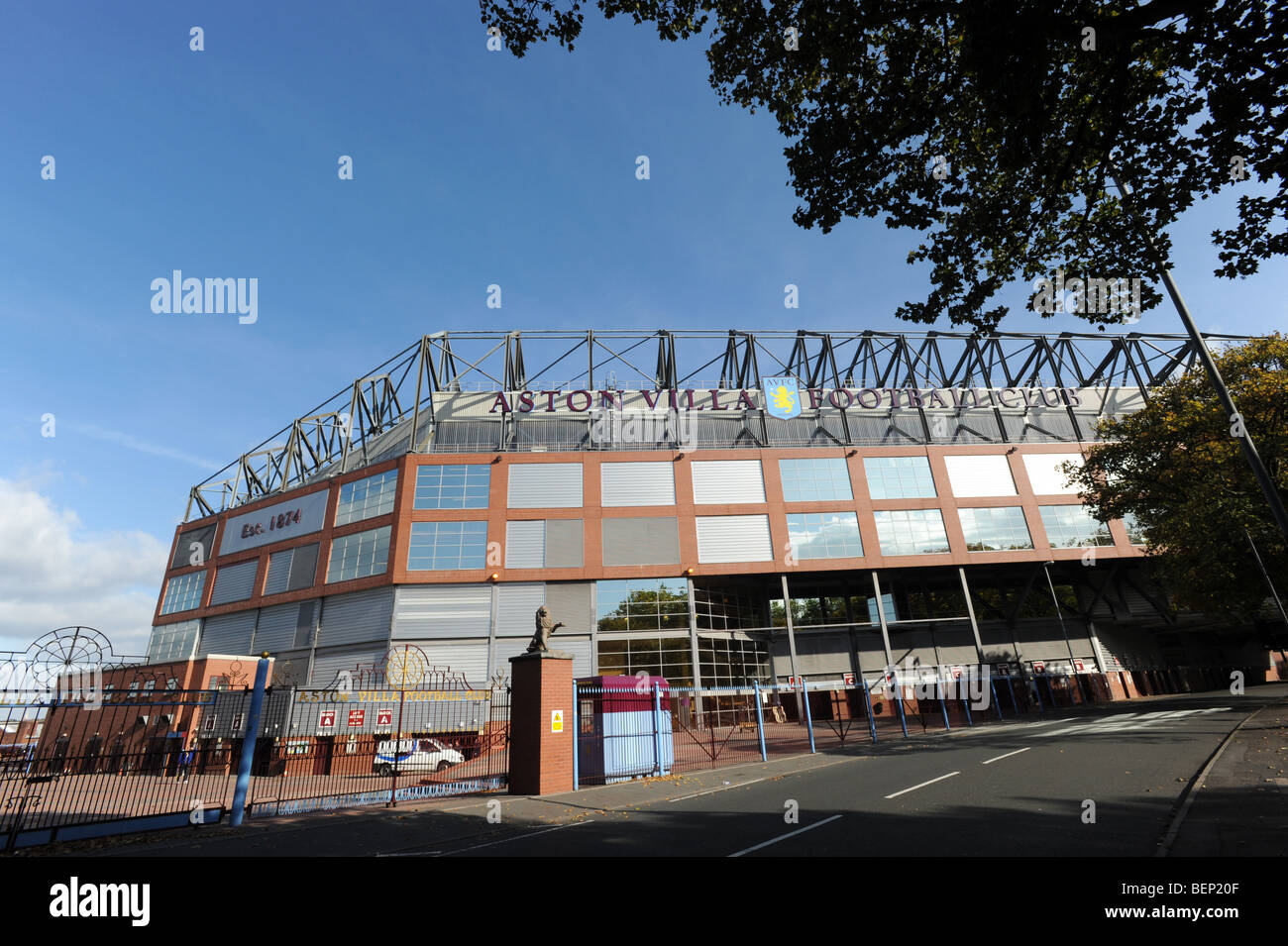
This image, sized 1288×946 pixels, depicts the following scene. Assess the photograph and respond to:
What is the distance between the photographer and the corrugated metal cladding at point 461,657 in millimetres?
34219

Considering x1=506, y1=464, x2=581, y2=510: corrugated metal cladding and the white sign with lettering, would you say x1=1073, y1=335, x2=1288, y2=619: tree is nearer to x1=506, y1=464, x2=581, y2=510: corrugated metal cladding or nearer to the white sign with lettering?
x1=506, y1=464, x2=581, y2=510: corrugated metal cladding

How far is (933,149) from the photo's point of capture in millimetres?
10695

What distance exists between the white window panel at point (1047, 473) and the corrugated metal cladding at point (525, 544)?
1351 inches

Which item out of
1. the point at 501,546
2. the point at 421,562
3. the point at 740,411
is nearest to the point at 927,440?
the point at 740,411

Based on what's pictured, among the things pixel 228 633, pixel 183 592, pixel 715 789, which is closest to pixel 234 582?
pixel 228 633

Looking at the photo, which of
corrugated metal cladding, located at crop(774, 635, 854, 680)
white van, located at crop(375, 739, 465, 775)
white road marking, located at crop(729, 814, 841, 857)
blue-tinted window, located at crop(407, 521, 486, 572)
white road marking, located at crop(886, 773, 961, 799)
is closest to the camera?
white road marking, located at crop(729, 814, 841, 857)

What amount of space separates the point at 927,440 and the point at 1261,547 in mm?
21804

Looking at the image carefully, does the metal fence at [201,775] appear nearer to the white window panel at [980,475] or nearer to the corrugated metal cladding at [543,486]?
the corrugated metal cladding at [543,486]

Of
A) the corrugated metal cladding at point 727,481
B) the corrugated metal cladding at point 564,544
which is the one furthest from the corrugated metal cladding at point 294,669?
the corrugated metal cladding at point 727,481

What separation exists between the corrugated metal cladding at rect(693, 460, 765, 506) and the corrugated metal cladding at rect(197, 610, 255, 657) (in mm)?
32569

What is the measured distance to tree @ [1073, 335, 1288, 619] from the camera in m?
21.6

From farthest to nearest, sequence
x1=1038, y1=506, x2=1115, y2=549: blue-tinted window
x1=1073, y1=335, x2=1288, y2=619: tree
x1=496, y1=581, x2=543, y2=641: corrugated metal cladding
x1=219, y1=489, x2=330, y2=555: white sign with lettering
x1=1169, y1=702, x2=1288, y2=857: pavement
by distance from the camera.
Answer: x1=219, y1=489, x2=330, y2=555: white sign with lettering
x1=1038, y1=506, x2=1115, y2=549: blue-tinted window
x1=496, y1=581, x2=543, y2=641: corrugated metal cladding
x1=1073, y1=335, x2=1288, y2=619: tree
x1=1169, y1=702, x2=1288, y2=857: pavement

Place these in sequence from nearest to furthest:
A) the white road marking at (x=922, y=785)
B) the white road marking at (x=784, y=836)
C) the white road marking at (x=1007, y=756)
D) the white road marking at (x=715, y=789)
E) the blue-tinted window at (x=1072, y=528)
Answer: the white road marking at (x=784, y=836) → the white road marking at (x=922, y=785) → the white road marking at (x=715, y=789) → the white road marking at (x=1007, y=756) → the blue-tinted window at (x=1072, y=528)

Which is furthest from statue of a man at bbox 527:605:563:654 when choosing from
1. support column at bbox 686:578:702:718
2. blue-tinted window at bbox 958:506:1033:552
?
blue-tinted window at bbox 958:506:1033:552
